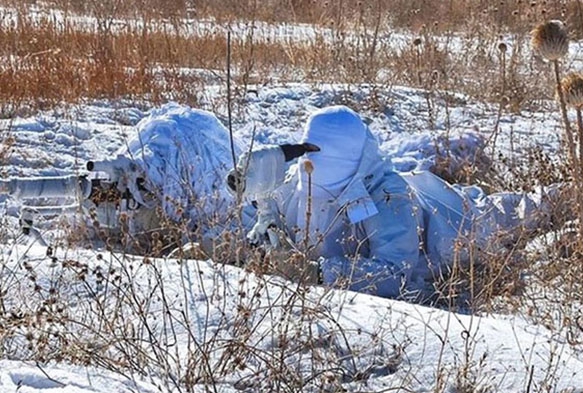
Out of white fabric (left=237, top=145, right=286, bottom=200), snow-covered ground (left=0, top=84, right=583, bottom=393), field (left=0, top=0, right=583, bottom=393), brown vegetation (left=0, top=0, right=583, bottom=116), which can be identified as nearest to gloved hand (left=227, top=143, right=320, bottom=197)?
white fabric (left=237, top=145, right=286, bottom=200)

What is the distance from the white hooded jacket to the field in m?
0.23

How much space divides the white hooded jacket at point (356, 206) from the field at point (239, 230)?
23cm

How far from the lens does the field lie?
2729 mm

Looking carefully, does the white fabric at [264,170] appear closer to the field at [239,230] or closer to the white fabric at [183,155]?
the white fabric at [183,155]

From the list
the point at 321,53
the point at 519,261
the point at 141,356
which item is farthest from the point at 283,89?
the point at 141,356

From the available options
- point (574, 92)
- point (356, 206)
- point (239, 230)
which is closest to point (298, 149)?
point (356, 206)

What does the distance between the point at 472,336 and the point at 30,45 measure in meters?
6.05

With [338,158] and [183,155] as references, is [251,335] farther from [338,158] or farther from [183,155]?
[183,155]

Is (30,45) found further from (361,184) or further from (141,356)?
(141,356)

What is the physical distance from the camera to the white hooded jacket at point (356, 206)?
4742mm

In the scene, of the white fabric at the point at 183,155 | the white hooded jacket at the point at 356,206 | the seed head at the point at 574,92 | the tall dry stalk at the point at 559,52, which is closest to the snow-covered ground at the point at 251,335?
the tall dry stalk at the point at 559,52

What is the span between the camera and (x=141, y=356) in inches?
104

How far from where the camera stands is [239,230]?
3.37 m

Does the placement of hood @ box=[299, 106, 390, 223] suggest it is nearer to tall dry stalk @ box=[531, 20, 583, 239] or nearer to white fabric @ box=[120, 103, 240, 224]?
white fabric @ box=[120, 103, 240, 224]
